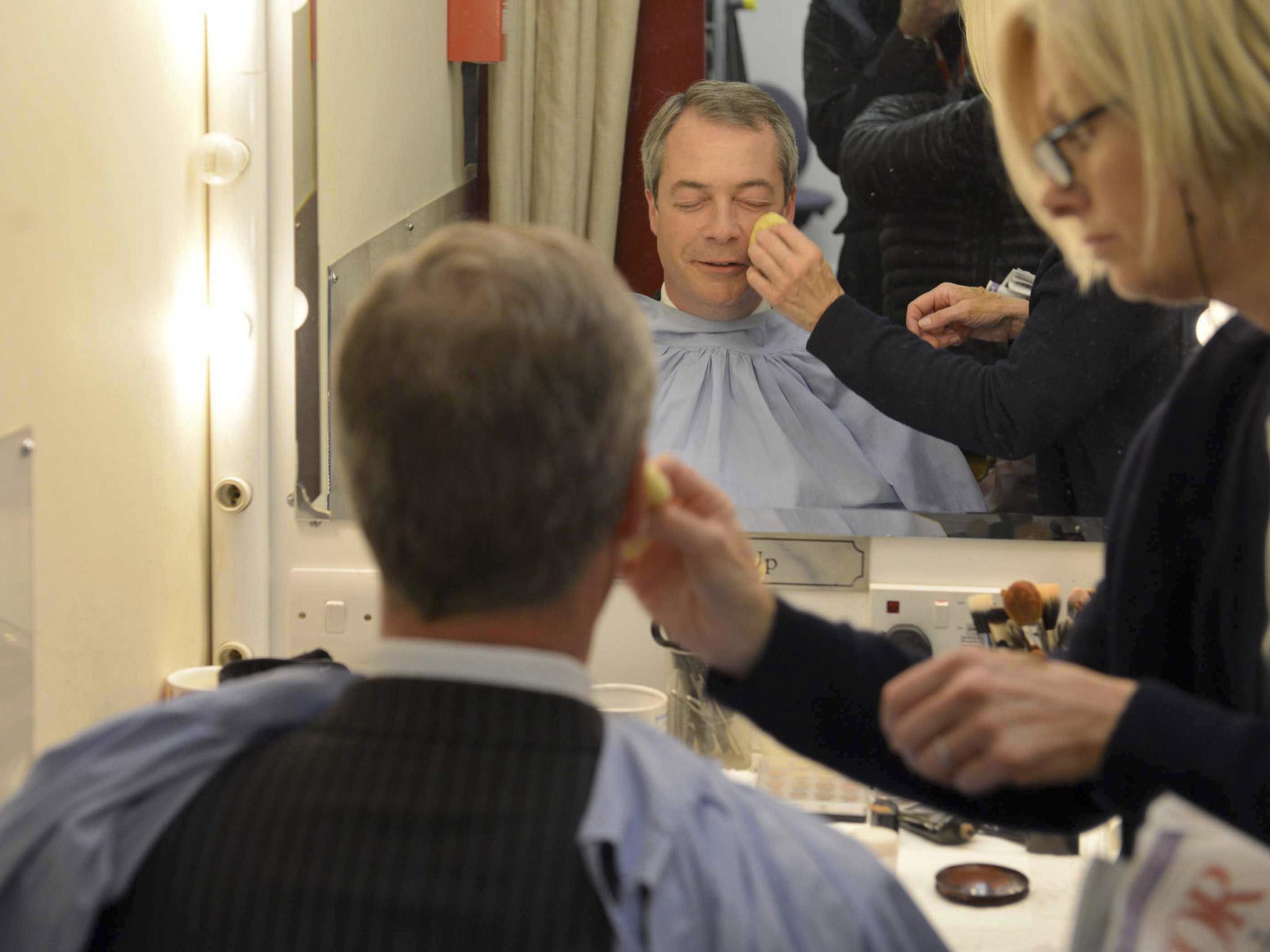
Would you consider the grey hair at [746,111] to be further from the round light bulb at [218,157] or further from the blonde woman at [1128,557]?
the blonde woman at [1128,557]

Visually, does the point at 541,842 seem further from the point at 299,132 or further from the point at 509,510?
the point at 299,132

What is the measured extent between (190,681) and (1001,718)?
4.64 ft

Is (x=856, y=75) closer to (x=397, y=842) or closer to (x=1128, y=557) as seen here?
(x=1128, y=557)

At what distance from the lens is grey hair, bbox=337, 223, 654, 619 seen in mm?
769

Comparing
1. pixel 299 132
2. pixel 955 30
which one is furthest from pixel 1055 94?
pixel 299 132

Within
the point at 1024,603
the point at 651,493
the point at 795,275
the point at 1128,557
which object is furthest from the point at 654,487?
the point at 795,275

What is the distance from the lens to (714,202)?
197 cm

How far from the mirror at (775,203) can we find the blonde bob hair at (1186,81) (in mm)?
994

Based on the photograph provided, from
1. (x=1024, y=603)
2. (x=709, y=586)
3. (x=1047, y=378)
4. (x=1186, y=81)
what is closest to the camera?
(x=1186, y=81)

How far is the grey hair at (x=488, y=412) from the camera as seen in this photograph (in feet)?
2.52

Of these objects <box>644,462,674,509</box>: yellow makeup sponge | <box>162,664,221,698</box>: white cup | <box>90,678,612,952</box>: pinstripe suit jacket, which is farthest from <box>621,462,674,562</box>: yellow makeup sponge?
<box>162,664,221,698</box>: white cup

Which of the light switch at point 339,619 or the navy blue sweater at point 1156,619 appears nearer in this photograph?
the navy blue sweater at point 1156,619

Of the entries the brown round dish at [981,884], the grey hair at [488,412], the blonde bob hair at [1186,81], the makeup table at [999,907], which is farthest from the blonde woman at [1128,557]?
the brown round dish at [981,884]

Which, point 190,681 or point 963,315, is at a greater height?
point 963,315
